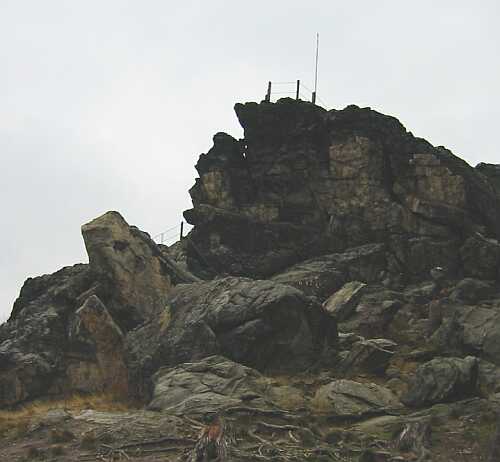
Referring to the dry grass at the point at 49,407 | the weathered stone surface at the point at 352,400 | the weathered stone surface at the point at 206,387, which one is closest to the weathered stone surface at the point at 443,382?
the weathered stone surface at the point at 352,400

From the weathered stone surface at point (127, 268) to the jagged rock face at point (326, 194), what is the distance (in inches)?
503

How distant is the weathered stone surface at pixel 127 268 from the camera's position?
35812 mm

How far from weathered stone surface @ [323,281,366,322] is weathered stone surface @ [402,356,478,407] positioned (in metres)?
14.4

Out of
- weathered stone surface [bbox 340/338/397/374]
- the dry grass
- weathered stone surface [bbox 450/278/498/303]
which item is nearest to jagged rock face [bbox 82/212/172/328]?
the dry grass

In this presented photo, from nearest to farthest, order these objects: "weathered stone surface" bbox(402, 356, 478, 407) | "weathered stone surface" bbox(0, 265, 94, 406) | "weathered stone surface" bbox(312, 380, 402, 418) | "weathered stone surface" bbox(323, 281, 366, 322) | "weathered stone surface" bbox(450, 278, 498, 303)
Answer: "weathered stone surface" bbox(312, 380, 402, 418) < "weathered stone surface" bbox(402, 356, 478, 407) < "weathered stone surface" bbox(0, 265, 94, 406) < "weathered stone surface" bbox(450, 278, 498, 303) < "weathered stone surface" bbox(323, 281, 366, 322)

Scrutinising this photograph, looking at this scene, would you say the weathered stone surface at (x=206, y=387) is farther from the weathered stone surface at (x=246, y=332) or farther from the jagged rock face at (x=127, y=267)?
the jagged rock face at (x=127, y=267)

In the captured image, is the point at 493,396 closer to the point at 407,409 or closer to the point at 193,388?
the point at 407,409

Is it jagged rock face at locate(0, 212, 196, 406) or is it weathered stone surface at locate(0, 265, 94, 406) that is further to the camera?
jagged rock face at locate(0, 212, 196, 406)

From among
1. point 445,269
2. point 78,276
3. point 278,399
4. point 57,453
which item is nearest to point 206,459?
point 57,453

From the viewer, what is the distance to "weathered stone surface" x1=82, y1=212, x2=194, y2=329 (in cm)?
3581

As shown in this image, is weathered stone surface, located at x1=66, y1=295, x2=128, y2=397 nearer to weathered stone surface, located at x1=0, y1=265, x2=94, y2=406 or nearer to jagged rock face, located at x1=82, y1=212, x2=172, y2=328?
weathered stone surface, located at x1=0, y1=265, x2=94, y2=406

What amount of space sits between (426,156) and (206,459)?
37525 millimetres

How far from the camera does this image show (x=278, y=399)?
24.9m

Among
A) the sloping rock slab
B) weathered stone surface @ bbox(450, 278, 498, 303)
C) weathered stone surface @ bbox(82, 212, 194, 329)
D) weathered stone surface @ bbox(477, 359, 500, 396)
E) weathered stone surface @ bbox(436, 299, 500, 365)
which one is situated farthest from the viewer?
the sloping rock slab
